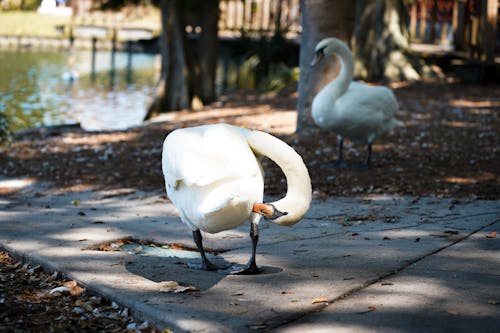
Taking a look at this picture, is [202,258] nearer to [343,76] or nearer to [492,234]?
[492,234]

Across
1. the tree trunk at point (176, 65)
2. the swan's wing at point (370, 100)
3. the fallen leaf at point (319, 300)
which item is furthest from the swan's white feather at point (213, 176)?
the tree trunk at point (176, 65)

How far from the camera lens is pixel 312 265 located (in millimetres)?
5590

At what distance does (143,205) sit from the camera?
334 inches

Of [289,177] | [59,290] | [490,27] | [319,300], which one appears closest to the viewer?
[319,300]

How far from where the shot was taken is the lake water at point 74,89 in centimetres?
2042

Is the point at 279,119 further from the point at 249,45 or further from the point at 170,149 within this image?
the point at 249,45

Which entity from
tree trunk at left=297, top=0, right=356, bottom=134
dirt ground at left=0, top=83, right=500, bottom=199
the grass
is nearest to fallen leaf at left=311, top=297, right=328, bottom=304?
dirt ground at left=0, top=83, right=500, bottom=199

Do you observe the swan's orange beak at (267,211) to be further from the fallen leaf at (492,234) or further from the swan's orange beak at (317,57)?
the swan's orange beak at (317,57)

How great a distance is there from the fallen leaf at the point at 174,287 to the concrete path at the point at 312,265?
36 mm

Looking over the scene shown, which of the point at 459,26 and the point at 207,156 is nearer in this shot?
the point at 207,156

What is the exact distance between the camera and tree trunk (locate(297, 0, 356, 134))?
11.6m

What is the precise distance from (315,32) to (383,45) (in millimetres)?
8843

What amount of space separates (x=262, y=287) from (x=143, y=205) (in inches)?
144

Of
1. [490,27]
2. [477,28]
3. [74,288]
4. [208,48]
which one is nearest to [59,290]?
[74,288]
